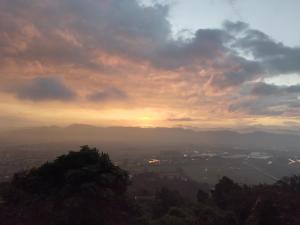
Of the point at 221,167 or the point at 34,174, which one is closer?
the point at 34,174

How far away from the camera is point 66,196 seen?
65.6 ft

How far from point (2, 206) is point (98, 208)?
18.9 ft

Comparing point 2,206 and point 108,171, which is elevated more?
point 108,171

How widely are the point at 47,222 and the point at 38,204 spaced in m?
2.18

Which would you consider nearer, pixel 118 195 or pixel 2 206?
pixel 2 206

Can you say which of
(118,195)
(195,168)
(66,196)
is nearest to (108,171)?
(118,195)

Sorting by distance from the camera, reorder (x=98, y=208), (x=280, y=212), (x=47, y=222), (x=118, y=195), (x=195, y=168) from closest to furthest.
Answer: (x=47, y=222) < (x=98, y=208) < (x=118, y=195) < (x=280, y=212) < (x=195, y=168)

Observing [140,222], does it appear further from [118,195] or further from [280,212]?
[280,212]

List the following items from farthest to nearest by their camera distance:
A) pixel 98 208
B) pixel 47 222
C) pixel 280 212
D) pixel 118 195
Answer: pixel 280 212, pixel 118 195, pixel 98 208, pixel 47 222

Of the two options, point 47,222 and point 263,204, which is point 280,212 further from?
point 47,222

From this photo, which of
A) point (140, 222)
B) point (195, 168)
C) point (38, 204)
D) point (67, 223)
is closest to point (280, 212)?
point (140, 222)

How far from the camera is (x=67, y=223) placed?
17828 mm

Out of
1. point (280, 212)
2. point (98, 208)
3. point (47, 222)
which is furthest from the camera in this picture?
point (280, 212)

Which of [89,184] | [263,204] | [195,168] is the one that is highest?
[89,184]
